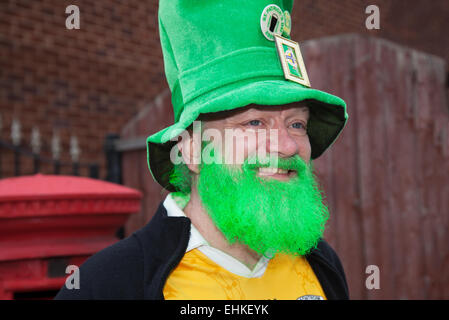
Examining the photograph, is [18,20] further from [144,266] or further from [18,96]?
[144,266]

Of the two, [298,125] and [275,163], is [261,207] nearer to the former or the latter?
[275,163]

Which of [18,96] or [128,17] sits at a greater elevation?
[128,17]

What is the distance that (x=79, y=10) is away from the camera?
453 cm

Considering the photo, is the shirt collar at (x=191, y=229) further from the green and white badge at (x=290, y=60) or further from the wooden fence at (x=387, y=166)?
the wooden fence at (x=387, y=166)

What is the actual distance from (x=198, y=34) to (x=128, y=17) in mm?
3706

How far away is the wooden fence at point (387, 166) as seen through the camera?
330 cm

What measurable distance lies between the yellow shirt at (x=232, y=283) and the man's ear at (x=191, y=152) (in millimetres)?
339

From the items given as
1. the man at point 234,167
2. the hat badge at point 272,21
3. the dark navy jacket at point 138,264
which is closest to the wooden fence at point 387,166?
the man at point 234,167

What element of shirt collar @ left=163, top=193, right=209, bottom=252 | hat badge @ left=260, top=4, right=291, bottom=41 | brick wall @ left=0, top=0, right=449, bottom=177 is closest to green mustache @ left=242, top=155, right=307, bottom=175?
shirt collar @ left=163, top=193, right=209, bottom=252

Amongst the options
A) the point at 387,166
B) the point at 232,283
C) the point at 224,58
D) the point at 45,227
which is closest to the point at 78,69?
the point at 45,227

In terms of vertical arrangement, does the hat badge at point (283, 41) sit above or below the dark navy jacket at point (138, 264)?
above

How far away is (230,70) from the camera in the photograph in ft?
5.09

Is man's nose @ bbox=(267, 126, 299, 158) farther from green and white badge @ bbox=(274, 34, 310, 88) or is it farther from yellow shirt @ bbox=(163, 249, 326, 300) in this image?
yellow shirt @ bbox=(163, 249, 326, 300)
